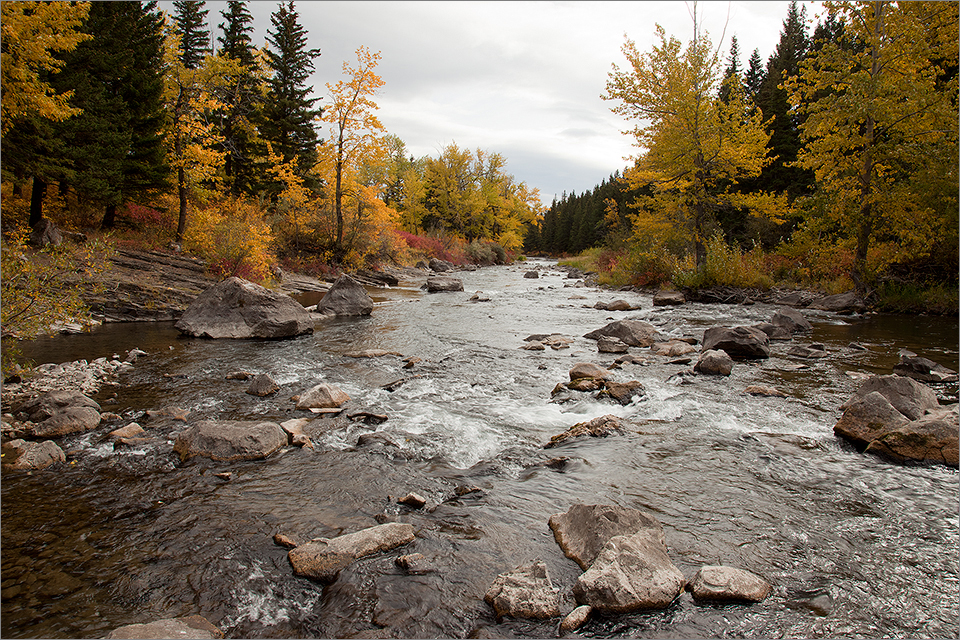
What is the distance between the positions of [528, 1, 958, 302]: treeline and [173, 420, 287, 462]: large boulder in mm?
18517

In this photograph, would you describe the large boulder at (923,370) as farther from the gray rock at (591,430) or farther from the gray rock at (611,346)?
the gray rock at (591,430)

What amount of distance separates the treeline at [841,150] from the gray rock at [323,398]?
686 inches

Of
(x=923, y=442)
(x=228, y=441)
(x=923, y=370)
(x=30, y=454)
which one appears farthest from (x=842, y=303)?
(x=30, y=454)

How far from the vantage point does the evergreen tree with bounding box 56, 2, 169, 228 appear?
17.5 meters

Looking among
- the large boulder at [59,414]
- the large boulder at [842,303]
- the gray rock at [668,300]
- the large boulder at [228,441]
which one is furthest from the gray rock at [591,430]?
the gray rock at [668,300]

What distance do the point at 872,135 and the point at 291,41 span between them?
105 ft

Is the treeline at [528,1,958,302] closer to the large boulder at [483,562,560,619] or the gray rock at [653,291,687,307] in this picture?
the gray rock at [653,291,687,307]

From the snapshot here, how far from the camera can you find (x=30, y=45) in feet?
29.6

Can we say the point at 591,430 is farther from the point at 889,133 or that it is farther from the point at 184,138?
the point at 184,138

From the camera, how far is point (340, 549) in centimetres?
370

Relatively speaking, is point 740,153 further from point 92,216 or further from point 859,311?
point 92,216

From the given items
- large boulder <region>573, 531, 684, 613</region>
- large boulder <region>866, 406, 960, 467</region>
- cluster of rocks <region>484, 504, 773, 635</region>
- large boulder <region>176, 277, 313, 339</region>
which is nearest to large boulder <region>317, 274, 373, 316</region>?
large boulder <region>176, 277, 313, 339</region>

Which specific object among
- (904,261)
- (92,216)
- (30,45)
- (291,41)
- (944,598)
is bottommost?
(944,598)

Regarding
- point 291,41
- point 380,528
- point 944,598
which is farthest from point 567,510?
point 291,41
